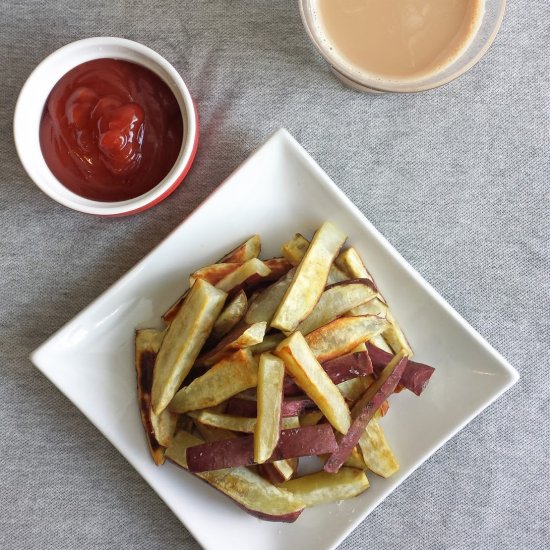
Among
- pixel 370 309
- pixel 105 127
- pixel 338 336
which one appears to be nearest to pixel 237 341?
pixel 338 336

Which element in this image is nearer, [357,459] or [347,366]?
[347,366]

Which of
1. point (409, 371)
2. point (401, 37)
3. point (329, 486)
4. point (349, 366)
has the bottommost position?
point (329, 486)

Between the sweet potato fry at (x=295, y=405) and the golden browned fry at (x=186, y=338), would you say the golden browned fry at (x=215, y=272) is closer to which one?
the golden browned fry at (x=186, y=338)

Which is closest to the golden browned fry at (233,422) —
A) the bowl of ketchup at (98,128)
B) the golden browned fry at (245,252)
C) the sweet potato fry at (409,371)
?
the sweet potato fry at (409,371)

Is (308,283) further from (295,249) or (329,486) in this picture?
(329,486)

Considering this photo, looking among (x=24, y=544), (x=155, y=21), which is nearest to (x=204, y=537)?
(x=24, y=544)

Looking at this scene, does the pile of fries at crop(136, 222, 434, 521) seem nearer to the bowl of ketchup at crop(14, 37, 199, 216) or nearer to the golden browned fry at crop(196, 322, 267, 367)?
the golden browned fry at crop(196, 322, 267, 367)
